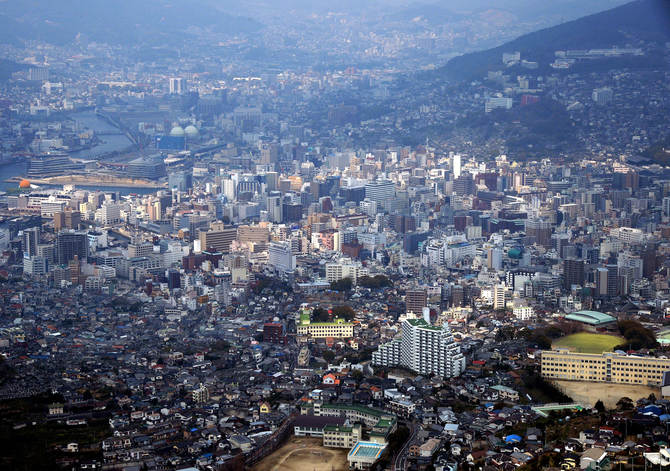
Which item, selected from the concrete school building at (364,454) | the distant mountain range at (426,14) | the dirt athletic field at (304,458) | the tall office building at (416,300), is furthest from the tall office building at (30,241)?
the distant mountain range at (426,14)

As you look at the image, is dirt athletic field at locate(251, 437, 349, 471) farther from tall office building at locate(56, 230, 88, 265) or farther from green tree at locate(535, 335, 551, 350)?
tall office building at locate(56, 230, 88, 265)

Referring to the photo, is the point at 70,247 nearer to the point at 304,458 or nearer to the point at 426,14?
the point at 304,458

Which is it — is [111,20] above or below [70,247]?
above

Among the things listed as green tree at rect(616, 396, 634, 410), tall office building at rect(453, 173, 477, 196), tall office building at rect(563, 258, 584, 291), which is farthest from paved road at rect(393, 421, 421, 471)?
tall office building at rect(453, 173, 477, 196)

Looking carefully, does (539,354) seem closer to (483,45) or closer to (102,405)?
(102,405)

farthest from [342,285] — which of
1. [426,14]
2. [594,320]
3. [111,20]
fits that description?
[111,20]
